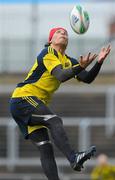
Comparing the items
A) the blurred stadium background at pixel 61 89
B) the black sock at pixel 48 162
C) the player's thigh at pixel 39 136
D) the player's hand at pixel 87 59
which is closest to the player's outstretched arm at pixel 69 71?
the player's hand at pixel 87 59

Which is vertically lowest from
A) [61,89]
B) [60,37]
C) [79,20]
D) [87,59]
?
[61,89]

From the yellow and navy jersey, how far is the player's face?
0.12m

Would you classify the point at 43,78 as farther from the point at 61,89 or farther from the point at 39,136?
the point at 61,89

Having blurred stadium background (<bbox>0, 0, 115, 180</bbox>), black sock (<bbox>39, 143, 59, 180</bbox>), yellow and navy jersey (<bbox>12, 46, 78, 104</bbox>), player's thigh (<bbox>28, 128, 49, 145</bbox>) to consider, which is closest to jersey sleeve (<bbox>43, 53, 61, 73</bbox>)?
yellow and navy jersey (<bbox>12, 46, 78, 104</bbox>)

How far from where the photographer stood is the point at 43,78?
1218 cm

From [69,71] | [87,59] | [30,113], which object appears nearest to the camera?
[87,59]

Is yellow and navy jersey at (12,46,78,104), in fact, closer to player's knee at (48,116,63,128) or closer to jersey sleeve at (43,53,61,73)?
jersey sleeve at (43,53,61,73)

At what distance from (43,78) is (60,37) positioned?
1.81ft

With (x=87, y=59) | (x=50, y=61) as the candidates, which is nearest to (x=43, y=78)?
(x=50, y=61)

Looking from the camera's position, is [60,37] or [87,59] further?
[60,37]

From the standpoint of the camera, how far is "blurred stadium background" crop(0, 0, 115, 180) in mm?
21703

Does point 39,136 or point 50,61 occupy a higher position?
point 50,61

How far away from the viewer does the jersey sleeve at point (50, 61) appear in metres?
11.9

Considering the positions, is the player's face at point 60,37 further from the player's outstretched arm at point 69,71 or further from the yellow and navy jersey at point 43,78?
the player's outstretched arm at point 69,71
